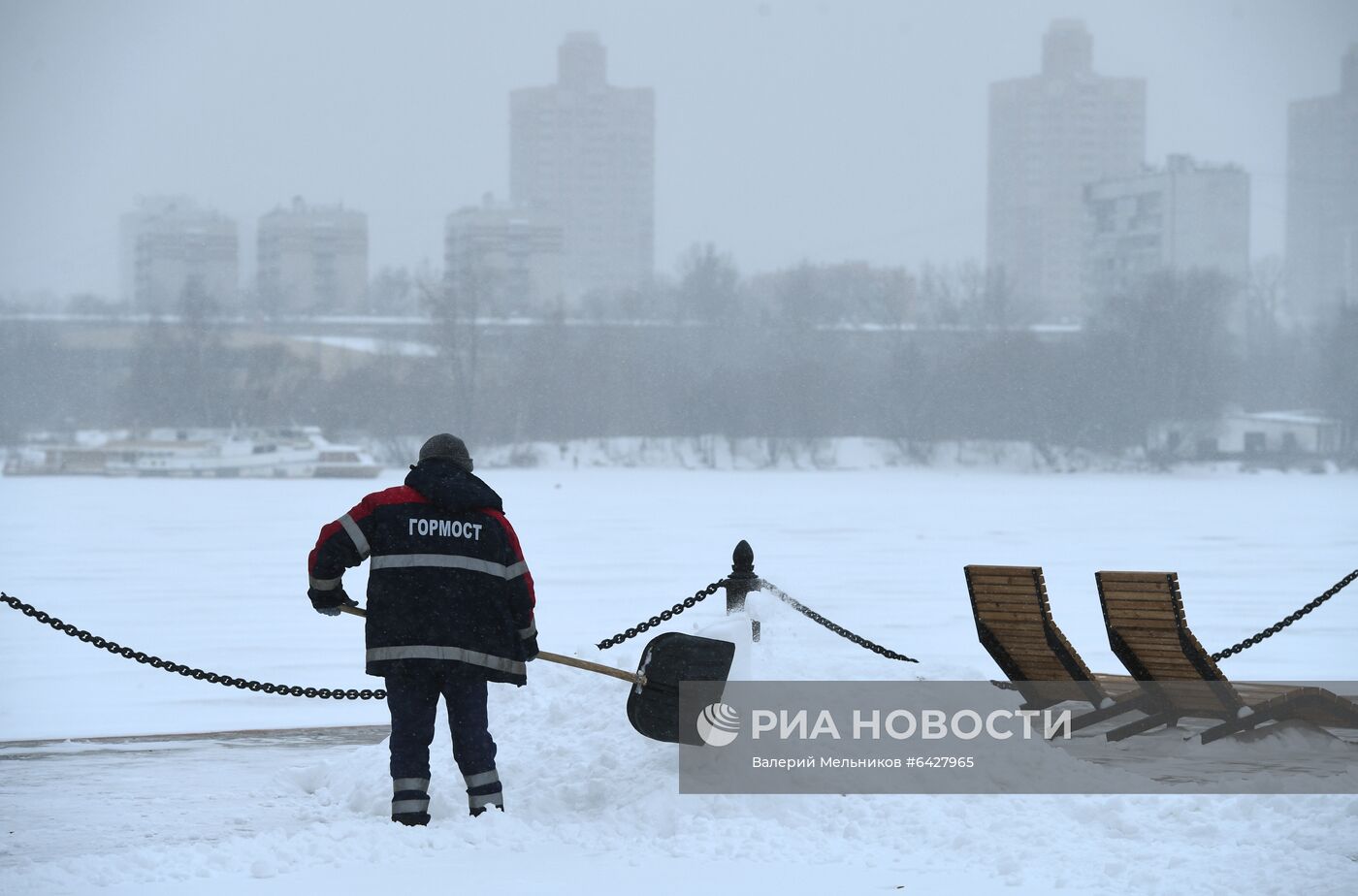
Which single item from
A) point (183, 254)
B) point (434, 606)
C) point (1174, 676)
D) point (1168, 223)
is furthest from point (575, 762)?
point (183, 254)

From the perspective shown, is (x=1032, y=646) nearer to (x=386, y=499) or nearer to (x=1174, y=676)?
(x=1174, y=676)

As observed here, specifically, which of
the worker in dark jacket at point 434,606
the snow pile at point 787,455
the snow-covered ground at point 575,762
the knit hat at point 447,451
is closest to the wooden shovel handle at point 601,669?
the snow-covered ground at point 575,762

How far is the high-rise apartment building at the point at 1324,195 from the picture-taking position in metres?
152

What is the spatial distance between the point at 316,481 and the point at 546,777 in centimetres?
6639

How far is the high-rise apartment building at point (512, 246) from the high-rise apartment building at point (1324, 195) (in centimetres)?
6153

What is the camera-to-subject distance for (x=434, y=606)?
620 centimetres

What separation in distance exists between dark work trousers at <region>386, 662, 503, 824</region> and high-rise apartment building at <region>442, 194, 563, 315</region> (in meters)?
123

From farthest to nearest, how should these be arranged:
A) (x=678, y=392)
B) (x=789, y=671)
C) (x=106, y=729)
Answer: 1. (x=678, y=392)
2. (x=106, y=729)
3. (x=789, y=671)

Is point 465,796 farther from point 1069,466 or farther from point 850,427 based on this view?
point 850,427

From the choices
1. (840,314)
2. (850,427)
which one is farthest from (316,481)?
(840,314)

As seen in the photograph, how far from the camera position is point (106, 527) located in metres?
34.8

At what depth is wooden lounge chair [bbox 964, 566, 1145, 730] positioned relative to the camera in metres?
8.12

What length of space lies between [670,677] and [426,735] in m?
1.03

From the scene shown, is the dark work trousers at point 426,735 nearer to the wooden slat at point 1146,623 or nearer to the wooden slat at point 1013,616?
the wooden slat at point 1013,616
